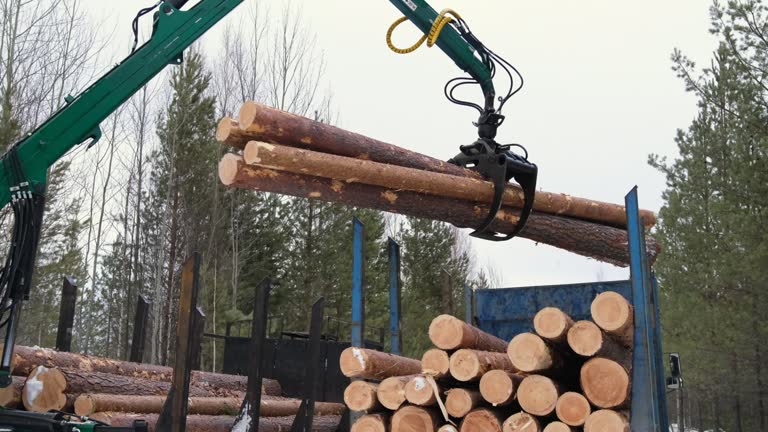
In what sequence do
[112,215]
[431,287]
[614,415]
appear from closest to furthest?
[614,415]
[112,215]
[431,287]

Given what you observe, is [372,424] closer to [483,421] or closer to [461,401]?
[461,401]

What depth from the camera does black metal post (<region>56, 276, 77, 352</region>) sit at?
7.34m

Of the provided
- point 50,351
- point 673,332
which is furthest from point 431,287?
point 50,351

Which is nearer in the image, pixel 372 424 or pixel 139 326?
pixel 372 424

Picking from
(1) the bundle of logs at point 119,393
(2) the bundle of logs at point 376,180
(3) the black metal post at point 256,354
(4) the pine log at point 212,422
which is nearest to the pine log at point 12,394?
(1) the bundle of logs at point 119,393

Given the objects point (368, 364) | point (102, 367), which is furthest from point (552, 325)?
point (102, 367)

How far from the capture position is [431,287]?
3103 centimetres

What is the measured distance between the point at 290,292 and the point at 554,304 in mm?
20313

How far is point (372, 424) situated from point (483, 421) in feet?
2.47

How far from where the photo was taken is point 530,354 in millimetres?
4574

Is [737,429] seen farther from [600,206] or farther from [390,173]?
[390,173]

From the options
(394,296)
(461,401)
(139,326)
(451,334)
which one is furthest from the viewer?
(139,326)

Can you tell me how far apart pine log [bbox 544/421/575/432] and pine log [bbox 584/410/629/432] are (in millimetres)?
111

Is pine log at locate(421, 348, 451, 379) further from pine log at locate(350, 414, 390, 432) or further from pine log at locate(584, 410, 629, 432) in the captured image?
pine log at locate(584, 410, 629, 432)
